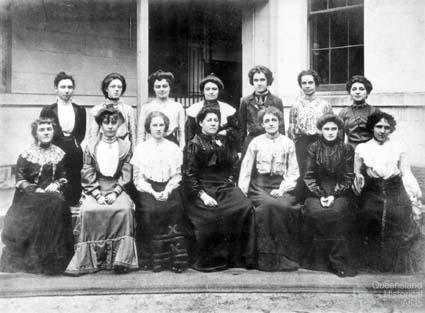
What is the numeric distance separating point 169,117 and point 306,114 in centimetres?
131

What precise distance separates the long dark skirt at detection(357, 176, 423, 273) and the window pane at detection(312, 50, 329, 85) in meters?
3.22

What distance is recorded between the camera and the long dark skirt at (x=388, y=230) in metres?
3.89

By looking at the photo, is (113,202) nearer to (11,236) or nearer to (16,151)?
(11,236)

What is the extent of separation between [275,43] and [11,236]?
490cm

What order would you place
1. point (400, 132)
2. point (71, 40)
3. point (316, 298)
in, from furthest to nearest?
1. point (71, 40)
2. point (400, 132)
3. point (316, 298)

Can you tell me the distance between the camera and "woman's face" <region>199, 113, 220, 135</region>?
420cm

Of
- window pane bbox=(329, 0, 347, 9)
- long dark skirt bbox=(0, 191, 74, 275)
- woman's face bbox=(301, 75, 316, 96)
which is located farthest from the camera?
window pane bbox=(329, 0, 347, 9)

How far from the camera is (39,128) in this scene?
4.11m

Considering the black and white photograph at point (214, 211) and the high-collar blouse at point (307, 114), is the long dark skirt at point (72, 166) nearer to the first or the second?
the black and white photograph at point (214, 211)

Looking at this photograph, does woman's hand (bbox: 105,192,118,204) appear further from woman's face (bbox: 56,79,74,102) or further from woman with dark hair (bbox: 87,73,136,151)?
woman's face (bbox: 56,79,74,102)

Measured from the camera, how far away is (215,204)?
4055 millimetres

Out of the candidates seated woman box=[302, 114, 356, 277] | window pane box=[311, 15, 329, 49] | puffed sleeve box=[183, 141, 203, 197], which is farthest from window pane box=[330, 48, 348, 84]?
puffed sleeve box=[183, 141, 203, 197]

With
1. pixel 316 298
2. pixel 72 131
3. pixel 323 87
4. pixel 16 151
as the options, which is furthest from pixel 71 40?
pixel 316 298

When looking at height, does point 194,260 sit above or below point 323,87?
below
